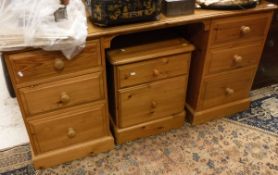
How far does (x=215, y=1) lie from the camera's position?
143 cm

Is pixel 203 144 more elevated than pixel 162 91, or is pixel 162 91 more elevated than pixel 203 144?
pixel 162 91

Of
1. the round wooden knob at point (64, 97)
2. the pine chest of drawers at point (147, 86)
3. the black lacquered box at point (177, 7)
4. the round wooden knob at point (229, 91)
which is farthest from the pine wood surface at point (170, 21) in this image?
the round wooden knob at point (229, 91)

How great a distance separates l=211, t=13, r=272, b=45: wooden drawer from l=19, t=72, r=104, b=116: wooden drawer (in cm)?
66

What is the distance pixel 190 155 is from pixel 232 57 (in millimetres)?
616

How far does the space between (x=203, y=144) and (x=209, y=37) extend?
63cm

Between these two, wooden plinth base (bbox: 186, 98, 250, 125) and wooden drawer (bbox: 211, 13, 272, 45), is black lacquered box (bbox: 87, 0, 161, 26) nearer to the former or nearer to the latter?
wooden drawer (bbox: 211, 13, 272, 45)

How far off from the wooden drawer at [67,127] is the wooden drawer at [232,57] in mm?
668

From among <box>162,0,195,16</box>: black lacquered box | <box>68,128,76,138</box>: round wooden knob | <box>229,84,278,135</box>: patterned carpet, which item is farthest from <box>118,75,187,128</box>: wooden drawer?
<box>229,84,278,135</box>: patterned carpet

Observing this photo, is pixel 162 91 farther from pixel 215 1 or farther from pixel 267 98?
pixel 267 98

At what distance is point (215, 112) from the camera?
178cm

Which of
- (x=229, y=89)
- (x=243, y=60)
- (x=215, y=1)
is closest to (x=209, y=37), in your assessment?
(x=215, y=1)

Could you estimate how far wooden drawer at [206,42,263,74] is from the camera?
60.6 inches

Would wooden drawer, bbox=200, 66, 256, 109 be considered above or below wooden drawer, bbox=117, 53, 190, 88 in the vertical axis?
below

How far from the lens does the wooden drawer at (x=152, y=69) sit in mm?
1372
